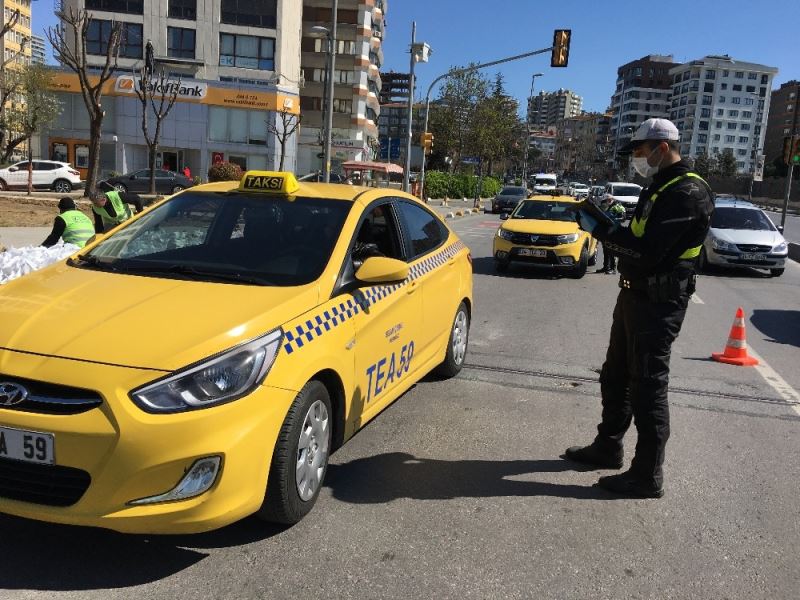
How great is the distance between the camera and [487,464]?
4367 mm

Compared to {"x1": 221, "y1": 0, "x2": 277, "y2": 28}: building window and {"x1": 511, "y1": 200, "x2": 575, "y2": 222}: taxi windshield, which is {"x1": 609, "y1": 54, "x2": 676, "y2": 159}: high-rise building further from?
{"x1": 511, "y1": 200, "x2": 575, "y2": 222}: taxi windshield

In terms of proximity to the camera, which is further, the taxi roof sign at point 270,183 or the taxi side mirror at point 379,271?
the taxi roof sign at point 270,183

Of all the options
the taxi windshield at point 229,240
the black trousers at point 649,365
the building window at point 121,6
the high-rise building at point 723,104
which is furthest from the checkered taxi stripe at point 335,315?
the high-rise building at point 723,104

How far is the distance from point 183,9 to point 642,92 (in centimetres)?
12781

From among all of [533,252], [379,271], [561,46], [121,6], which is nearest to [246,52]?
[121,6]

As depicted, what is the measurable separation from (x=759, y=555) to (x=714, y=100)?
16188cm

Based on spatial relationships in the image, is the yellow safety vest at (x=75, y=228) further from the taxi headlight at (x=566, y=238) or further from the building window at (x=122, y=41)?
the building window at (x=122, y=41)

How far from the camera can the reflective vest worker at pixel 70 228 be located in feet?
28.0

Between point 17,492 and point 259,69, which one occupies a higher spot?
point 259,69

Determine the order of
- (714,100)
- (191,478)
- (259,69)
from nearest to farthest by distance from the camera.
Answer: (191,478), (259,69), (714,100)

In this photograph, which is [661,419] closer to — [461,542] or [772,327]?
[461,542]

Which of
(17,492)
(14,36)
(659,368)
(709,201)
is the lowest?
(17,492)

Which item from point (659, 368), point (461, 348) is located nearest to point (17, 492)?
point (659, 368)

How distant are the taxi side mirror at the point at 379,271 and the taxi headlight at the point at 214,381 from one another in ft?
2.76
